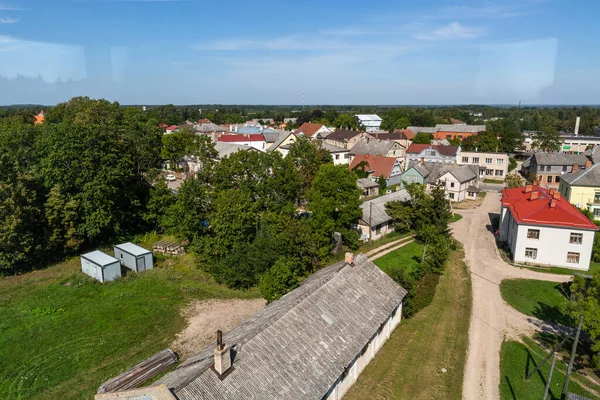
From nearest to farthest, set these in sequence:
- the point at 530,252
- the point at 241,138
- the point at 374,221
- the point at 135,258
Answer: the point at 135,258, the point at 530,252, the point at 374,221, the point at 241,138

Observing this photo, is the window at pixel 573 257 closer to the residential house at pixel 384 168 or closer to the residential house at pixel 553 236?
the residential house at pixel 553 236

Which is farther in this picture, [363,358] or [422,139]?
[422,139]

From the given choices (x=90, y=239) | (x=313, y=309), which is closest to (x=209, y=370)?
(x=313, y=309)

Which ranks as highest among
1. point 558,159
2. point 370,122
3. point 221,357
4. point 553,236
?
point 370,122

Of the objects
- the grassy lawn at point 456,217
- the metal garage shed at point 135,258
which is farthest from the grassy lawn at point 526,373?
the metal garage shed at point 135,258

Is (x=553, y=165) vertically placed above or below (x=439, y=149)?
below

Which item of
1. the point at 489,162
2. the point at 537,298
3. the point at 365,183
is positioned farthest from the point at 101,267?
the point at 489,162

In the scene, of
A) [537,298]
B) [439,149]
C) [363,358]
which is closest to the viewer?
[363,358]

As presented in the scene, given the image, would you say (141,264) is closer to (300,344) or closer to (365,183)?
(300,344)

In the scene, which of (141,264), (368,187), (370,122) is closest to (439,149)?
(368,187)
